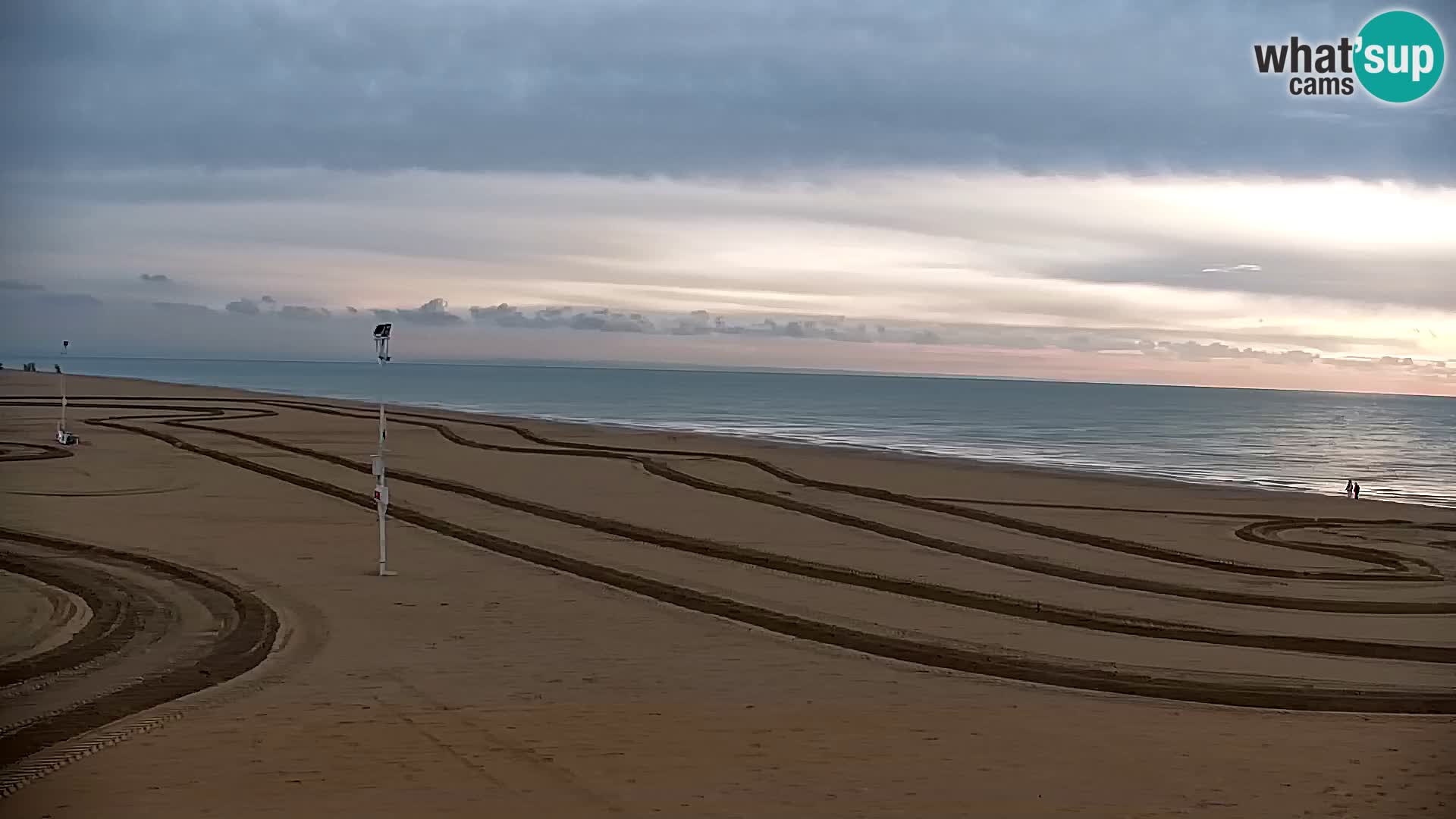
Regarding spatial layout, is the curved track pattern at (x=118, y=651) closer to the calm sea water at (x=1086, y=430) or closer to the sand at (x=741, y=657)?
the sand at (x=741, y=657)

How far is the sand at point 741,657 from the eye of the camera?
30.3 feet

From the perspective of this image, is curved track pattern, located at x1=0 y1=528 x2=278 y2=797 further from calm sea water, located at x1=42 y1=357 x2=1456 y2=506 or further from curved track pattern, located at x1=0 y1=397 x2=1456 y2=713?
calm sea water, located at x1=42 y1=357 x2=1456 y2=506

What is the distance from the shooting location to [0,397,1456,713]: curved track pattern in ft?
42.5

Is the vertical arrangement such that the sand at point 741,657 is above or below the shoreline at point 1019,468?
below

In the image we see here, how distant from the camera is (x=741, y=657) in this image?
1363 centimetres

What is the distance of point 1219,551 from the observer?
77.9ft

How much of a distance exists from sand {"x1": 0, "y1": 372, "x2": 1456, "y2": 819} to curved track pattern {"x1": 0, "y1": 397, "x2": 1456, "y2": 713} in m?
0.08

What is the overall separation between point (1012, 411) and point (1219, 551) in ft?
306

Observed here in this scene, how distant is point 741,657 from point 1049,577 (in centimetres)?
807

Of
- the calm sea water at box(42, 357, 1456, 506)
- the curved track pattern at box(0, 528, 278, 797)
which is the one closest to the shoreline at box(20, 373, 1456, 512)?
the calm sea water at box(42, 357, 1456, 506)

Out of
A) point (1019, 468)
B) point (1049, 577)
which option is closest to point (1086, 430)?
point (1019, 468)

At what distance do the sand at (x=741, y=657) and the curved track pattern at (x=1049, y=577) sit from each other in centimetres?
8

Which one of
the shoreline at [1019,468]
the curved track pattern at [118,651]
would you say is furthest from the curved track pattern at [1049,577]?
the shoreline at [1019,468]

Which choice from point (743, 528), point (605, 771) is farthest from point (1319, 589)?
point (605, 771)
